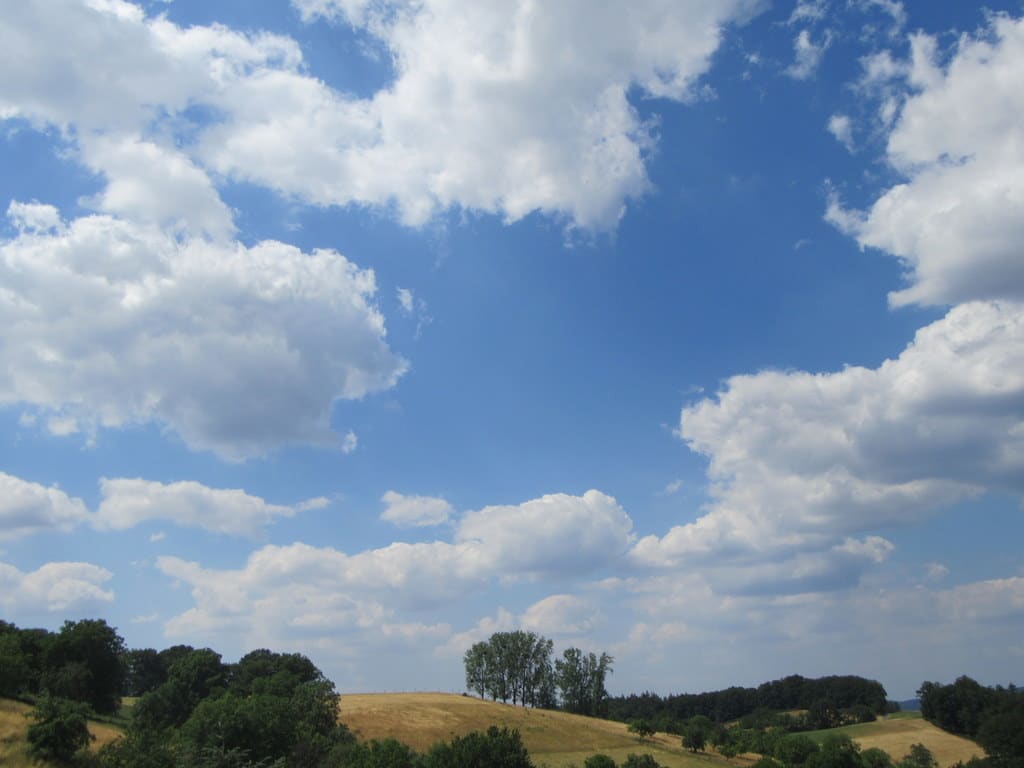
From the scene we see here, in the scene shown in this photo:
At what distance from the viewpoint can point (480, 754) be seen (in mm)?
45219

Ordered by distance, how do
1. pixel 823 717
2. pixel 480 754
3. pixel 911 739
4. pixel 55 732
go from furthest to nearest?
pixel 823 717 → pixel 911 739 → pixel 480 754 → pixel 55 732

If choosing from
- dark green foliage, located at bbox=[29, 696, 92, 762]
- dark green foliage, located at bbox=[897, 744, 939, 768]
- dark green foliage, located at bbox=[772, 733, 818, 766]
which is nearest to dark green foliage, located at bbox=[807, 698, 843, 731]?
dark green foliage, located at bbox=[897, 744, 939, 768]

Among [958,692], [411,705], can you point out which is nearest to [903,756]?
[958,692]

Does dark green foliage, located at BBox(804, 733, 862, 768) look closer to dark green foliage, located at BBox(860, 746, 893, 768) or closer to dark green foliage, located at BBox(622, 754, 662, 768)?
dark green foliage, located at BBox(860, 746, 893, 768)

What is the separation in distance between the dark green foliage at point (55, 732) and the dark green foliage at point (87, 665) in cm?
3256

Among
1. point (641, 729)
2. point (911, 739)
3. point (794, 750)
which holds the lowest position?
point (911, 739)

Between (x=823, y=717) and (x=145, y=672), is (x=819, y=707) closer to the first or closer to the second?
(x=823, y=717)

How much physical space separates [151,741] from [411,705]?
64.3m

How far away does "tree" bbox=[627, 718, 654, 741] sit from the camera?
4146 inches

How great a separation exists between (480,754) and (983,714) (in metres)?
93.0

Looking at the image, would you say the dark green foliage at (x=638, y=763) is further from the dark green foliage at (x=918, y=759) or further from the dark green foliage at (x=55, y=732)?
the dark green foliage at (x=55, y=732)

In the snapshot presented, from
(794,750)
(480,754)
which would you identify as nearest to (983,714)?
(794,750)

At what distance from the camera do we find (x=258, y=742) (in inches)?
1944

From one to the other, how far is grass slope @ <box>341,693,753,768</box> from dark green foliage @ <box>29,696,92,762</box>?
38.2 m
